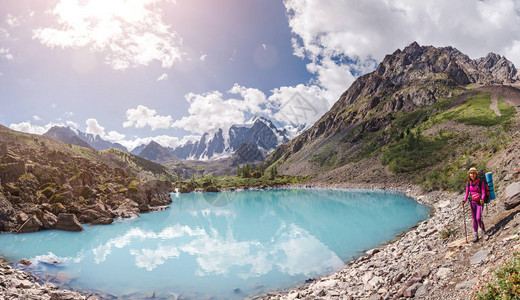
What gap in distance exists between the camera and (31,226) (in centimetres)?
3331

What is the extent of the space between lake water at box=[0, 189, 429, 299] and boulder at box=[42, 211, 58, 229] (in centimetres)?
113

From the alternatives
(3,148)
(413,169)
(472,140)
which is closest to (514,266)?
(3,148)

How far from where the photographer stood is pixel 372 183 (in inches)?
3752

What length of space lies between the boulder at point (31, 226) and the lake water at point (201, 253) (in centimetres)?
89

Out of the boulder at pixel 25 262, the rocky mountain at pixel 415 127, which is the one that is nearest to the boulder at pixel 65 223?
the boulder at pixel 25 262

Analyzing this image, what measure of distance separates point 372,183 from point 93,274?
9372cm

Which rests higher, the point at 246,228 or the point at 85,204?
the point at 85,204

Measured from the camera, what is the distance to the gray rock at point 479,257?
9.60 meters

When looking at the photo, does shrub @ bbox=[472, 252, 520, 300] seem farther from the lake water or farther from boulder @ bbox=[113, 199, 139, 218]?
boulder @ bbox=[113, 199, 139, 218]

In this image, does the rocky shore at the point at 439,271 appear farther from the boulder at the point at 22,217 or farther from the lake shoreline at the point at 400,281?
the boulder at the point at 22,217

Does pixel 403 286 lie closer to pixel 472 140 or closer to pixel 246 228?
pixel 246 228

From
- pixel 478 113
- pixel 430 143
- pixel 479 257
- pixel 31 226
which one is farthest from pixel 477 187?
pixel 478 113

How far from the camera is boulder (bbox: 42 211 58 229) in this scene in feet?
116

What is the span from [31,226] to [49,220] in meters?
2.39
